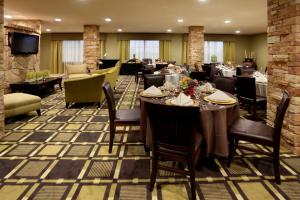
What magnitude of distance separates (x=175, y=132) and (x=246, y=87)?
281cm

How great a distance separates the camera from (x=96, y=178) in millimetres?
2604

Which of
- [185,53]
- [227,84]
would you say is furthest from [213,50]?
[227,84]

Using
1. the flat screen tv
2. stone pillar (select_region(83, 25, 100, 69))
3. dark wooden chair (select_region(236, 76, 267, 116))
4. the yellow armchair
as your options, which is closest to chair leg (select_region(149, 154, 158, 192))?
dark wooden chair (select_region(236, 76, 267, 116))

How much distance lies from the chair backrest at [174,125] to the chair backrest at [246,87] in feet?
8.52

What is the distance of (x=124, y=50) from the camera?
49.9 feet

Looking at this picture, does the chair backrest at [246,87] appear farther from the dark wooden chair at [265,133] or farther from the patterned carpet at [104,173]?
the dark wooden chair at [265,133]

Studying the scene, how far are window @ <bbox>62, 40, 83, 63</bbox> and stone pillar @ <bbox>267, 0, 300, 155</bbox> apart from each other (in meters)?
13.5

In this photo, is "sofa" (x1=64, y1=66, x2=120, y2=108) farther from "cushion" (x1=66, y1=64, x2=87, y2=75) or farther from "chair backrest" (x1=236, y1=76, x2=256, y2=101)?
"cushion" (x1=66, y1=64, x2=87, y2=75)

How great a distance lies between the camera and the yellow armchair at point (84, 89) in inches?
226

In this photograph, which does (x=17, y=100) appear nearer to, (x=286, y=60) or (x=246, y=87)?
(x=246, y=87)

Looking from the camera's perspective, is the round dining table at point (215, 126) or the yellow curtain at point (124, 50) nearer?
the round dining table at point (215, 126)

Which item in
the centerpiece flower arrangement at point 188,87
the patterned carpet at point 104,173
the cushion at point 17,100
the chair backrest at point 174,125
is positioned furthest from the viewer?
the cushion at point 17,100

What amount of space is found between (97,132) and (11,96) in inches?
75.4

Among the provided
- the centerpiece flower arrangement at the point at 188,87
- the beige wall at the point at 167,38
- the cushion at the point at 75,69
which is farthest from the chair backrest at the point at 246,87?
the beige wall at the point at 167,38
